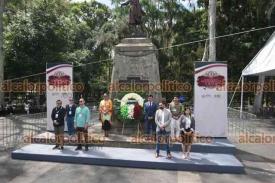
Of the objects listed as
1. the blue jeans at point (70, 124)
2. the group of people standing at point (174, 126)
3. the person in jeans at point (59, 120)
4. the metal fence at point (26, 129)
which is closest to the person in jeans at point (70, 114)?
the blue jeans at point (70, 124)

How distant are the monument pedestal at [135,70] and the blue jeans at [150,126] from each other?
1926 mm

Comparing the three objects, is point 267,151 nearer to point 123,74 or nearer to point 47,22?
point 123,74

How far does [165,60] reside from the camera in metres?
35.5

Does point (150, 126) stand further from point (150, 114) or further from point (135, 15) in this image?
point (135, 15)

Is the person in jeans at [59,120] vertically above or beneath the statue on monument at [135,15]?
beneath

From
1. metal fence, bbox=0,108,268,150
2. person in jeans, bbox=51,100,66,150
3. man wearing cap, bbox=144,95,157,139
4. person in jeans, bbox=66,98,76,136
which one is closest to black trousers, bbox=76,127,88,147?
person in jeans, bbox=51,100,66,150

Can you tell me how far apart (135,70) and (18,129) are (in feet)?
19.0

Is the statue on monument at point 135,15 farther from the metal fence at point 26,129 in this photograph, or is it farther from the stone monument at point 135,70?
the metal fence at point 26,129

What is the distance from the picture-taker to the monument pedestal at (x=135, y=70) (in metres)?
15.4

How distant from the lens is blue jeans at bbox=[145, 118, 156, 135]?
13.5 metres

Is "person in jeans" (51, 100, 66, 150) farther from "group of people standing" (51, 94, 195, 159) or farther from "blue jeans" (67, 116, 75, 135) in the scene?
"blue jeans" (67, 116, 75, 135)

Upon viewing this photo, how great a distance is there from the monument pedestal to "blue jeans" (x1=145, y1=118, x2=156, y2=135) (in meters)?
1.93

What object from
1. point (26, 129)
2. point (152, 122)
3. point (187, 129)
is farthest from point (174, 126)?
point (26, 129)

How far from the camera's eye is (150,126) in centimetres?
1361
